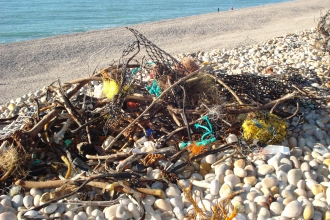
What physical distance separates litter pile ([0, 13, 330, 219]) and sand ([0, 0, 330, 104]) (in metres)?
3.59

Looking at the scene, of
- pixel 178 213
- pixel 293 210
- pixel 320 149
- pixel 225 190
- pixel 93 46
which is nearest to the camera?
pixel 293 210

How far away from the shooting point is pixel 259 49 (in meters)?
6.53

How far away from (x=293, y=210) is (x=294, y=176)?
353mm

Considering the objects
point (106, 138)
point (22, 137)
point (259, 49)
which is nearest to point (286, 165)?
point (106, 138)

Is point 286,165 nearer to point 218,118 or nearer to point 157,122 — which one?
point 218,118

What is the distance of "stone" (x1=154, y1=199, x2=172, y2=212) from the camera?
2123 millimetres

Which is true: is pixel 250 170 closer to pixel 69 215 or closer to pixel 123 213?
pixel 123 213

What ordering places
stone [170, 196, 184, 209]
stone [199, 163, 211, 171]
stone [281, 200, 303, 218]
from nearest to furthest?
stone [281, 200, 303, 218], stone [170, 196, 184, 209], stone [199, 163, 211, 171]

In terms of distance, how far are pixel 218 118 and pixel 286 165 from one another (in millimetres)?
596

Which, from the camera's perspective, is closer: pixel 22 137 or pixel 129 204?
pixel 129 204

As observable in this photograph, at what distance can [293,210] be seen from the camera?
193 centimetres

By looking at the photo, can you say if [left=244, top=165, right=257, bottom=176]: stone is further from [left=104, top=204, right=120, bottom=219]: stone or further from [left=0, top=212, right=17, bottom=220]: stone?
[left=0, top=212, right=17, bottom=220]: stone

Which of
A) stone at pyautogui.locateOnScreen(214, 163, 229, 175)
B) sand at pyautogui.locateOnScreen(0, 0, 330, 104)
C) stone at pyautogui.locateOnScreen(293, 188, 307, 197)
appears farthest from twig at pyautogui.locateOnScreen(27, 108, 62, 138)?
sand at pyautogui.locateOnScreen(0, 0, 330, 104)

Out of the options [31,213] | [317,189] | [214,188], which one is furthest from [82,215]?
[317,189]
